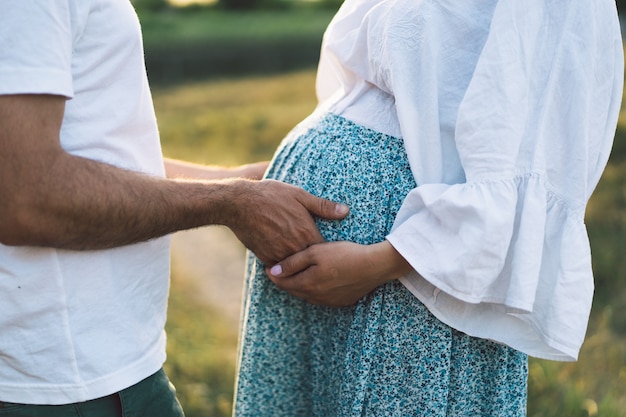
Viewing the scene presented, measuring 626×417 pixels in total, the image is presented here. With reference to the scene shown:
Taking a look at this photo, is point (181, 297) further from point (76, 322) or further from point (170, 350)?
point (76, 322)

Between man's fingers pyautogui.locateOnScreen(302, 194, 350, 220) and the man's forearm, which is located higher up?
the man's forearm

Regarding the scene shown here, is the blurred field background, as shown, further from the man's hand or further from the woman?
the man's hand

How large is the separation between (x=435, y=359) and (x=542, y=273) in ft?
0.96

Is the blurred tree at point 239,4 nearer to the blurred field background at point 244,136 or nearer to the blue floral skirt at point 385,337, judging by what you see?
the blurred field background at point 244,136

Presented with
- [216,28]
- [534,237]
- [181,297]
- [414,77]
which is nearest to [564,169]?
[534,237]

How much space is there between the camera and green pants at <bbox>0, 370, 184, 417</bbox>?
1491mm

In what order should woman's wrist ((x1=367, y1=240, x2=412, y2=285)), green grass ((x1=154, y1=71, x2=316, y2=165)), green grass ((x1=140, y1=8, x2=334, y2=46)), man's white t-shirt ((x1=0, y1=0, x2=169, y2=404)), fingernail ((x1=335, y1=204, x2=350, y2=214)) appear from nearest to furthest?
man's white t-shirt ((x1=0, y1=0, x2=169, y2=404)), woman's wrist ((x1=367, y1=240, x2=412, y2=285)), fingernail ((x1=335, y1=204, x2=350, y2=214)), green grass ((x1=154, y1=71, x2=316, y2=165)), green grass ((x1=140, y1=8, x2=334, y2=46))

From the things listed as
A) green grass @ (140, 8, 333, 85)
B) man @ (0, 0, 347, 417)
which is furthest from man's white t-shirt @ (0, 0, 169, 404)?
green grass @ (140, 8, 333, 85)

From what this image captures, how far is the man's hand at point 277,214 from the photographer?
164cm

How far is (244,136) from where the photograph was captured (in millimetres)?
10125

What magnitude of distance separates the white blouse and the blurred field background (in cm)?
132

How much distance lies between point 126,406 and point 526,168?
0.95 metres

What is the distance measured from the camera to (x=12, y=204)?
1.34 metres

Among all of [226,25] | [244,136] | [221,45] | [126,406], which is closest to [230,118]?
[244,136]
